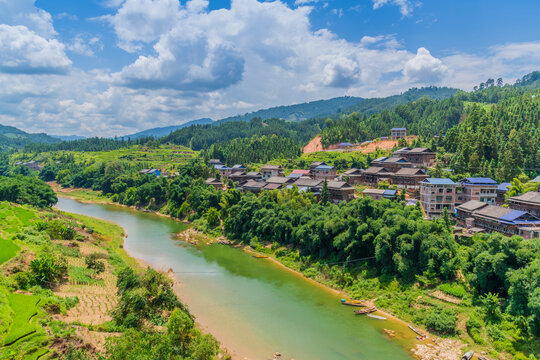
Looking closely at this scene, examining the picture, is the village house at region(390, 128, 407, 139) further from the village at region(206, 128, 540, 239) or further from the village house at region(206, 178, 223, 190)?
the village house at region(206, 178, 223, 190)

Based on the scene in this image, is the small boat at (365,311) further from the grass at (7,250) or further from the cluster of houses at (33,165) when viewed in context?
the cluster of houses at (33,165)

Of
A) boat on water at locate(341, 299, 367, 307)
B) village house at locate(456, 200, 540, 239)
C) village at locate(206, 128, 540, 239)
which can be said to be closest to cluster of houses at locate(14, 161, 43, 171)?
village at locate(206, 128, 540, 239)

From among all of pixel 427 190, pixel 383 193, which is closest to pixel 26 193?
pixel 383 193

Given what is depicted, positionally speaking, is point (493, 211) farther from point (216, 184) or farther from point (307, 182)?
point (216, 184)

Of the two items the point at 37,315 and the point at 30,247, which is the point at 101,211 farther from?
the point at 37,315

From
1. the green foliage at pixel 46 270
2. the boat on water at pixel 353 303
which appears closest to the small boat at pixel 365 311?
the boat on water at pixel 353 303

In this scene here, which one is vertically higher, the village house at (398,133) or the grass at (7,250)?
the village house at (398,133)

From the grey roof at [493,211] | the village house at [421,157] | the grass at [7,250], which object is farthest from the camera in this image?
the village house at [421,157]

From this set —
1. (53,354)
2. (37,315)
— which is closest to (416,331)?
(53,354)
